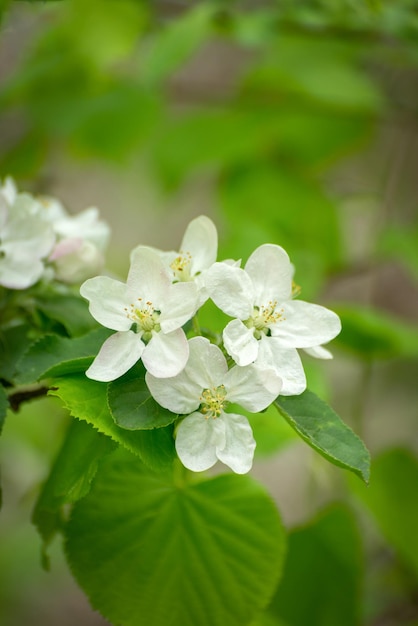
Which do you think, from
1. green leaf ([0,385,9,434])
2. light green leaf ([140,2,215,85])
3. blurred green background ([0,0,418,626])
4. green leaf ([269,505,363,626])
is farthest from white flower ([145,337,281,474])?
light green leaf ([140,2,215,85])

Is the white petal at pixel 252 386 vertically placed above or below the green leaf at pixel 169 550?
above

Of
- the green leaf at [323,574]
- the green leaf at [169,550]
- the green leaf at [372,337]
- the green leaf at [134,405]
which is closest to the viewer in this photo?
the green leaf at [134,405]

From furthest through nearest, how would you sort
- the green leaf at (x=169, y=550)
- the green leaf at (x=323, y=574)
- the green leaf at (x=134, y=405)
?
the green leaf at (x=323, y=574), the green leaf at (x=169, y=550), the green leaf at (x=134, y=405)

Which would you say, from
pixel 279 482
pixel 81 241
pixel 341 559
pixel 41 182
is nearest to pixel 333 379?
pixel 279 482

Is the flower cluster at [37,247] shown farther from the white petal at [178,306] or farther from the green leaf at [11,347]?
the white petal at [178,306]

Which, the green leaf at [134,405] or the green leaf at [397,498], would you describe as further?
the green leaf at [397,498]

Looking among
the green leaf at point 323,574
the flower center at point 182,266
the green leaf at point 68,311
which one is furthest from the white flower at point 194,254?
the green leaf at point 323,574

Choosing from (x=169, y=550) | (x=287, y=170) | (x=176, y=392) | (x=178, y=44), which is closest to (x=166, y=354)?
(x=176, y=392)
